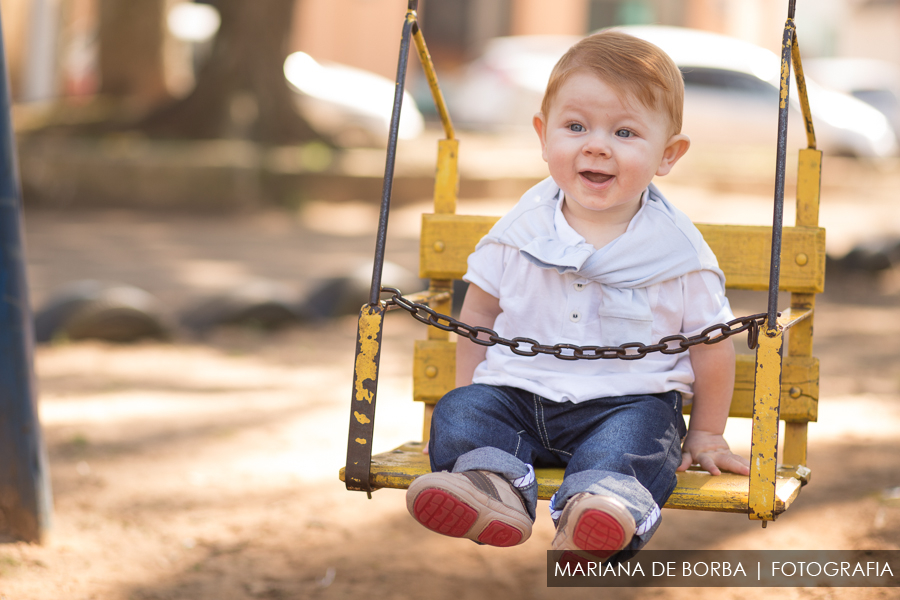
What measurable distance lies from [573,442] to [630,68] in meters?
0.81

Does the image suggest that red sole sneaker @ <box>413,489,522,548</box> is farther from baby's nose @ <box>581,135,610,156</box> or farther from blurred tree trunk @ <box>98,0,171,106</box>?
blurred tree trunk @ <box>98,0,171,106</box>

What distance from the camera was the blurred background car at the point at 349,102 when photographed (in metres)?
13.3

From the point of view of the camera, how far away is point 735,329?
2.00 m

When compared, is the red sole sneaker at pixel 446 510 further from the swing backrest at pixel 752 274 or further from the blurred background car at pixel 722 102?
the blurred background car at pixel 722 102

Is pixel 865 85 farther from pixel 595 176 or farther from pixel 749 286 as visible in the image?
pixel 595 176

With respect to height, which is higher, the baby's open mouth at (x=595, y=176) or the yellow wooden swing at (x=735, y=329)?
the baby's open mouth at (x=595, y=176)

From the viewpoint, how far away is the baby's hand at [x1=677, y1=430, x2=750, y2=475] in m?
2.20

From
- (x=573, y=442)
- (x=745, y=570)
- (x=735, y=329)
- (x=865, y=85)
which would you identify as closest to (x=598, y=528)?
(x=573, y=442)

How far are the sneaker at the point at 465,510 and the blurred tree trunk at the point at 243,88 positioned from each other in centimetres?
939

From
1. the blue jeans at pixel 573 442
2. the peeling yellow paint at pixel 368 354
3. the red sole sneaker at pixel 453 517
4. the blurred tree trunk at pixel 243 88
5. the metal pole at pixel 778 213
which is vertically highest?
the blurred tree trunk at pixel 243 88

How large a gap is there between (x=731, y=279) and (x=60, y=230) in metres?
7.37

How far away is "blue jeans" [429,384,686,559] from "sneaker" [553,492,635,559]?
1.7 inches

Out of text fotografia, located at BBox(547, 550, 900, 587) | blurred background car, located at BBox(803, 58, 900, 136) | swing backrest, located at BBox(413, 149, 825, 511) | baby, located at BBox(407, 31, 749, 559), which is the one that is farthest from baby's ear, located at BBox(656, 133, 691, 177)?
blurred background car, located at BBox(803, 58, 900, 136)

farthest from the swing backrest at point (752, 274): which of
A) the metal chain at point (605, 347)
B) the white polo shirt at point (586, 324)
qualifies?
the metal chain at point (605, 347)
